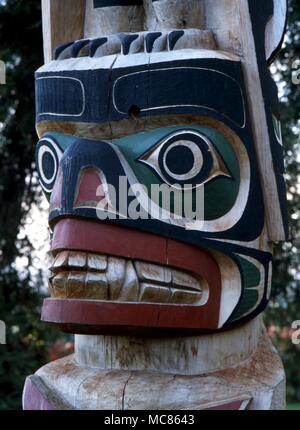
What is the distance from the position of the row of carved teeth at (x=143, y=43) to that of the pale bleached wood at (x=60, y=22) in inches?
10.8

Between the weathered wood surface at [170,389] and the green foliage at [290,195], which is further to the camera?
the green foliage at [290,195]

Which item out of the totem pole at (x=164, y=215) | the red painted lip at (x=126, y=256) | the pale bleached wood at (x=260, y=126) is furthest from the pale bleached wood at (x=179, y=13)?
the red painted lip at (x=126, y=256)

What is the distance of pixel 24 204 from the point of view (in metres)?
5.54

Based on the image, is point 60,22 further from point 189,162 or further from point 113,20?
point 189,162

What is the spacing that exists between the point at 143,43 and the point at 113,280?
35.5 inches

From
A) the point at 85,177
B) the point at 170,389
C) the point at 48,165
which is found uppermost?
the point at 48,165

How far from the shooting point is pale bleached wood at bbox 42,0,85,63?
9.68ft

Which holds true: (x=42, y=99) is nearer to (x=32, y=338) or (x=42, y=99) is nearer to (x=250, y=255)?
(x=250, y=255)

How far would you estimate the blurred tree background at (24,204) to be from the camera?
511 centimetres

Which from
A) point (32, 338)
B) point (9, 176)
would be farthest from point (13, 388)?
point (9, 176)

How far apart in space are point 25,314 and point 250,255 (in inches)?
127

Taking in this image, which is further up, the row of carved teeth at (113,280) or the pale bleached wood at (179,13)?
the pale bleached wood at (179,13)

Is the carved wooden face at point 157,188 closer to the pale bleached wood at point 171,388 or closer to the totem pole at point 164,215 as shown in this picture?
the totem pole at point 164,215

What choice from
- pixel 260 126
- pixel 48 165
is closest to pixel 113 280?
pixel 48 165
